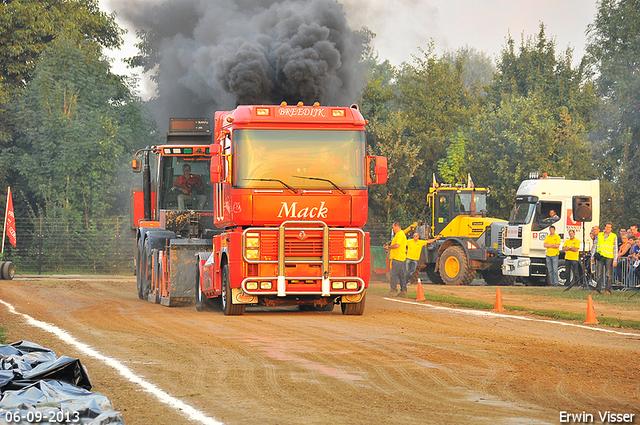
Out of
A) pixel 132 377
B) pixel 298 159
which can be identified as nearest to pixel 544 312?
pixel 298 159

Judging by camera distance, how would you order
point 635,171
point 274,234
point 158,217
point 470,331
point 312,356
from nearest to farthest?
point 312,356 → point 470,331 → point 274,234 → point 158,217 → point 635,171

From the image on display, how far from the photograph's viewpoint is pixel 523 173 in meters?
38.3

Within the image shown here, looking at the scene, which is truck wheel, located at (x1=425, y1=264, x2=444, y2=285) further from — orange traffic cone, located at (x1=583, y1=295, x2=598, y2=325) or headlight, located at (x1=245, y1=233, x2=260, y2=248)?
headlight, located at (x1=245, y1=233, x2=260, y2=248)

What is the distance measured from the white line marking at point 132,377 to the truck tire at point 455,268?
1815 cm

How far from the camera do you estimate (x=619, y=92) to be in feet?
150

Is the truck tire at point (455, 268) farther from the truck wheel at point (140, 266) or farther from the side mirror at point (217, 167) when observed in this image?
the side mirror at point (217, 167)

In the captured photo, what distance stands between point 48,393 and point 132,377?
2311mm

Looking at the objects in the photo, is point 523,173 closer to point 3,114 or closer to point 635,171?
point 635,171

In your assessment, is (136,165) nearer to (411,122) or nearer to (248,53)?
(248,53)

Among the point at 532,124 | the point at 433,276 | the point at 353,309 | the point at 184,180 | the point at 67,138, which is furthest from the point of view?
the point at 67,138

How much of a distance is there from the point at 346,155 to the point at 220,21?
12.4m

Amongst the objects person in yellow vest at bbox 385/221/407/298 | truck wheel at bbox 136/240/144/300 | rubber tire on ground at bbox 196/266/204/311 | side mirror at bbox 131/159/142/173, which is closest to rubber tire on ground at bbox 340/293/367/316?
rubber tire on ground at bbox 196/266/204/311

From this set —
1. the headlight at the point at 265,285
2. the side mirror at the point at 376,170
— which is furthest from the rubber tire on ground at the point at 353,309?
the side mirror at the point at 376,170

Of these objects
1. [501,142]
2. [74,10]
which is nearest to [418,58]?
[501,142]
